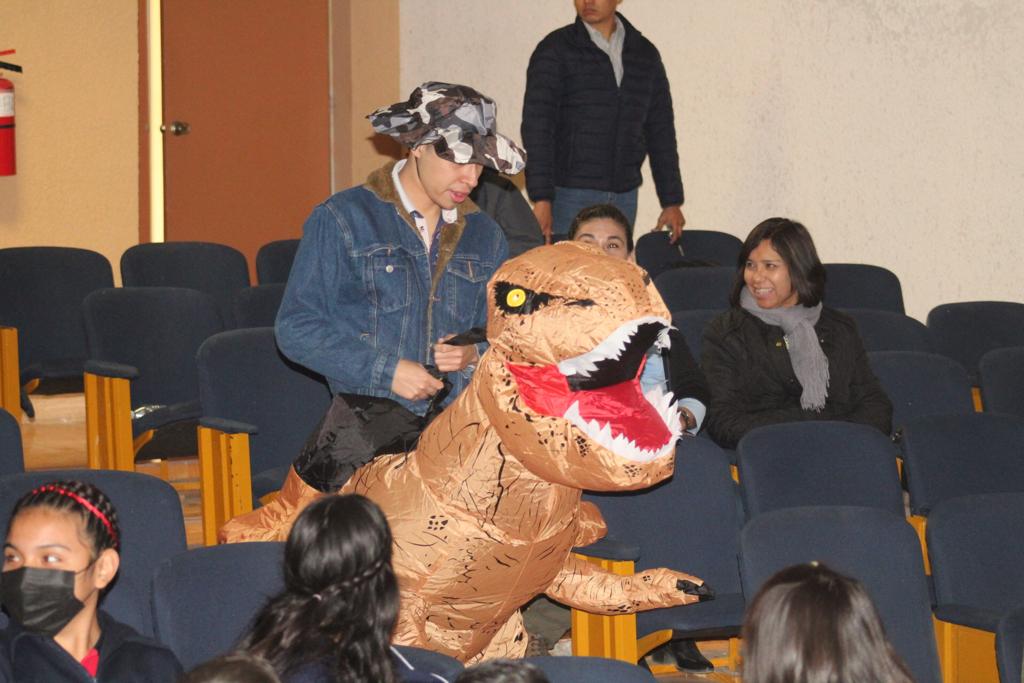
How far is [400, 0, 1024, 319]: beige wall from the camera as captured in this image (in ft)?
20.0

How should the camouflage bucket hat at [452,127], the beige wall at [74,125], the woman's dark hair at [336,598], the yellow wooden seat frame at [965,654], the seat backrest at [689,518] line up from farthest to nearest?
the beige wall at [74,125] → the seat backrest at [689,518] → the yellow wooden seat frame at [965,654] → the camouflage bucket hat at [452,127] → the woman's dark hair at [336,598]

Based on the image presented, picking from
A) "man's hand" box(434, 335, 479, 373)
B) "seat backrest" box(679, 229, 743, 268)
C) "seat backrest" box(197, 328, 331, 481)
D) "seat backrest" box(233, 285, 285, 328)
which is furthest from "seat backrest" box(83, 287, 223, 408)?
"man's hand" box(434, 335, 479, 373)

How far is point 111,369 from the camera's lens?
4.65 metres

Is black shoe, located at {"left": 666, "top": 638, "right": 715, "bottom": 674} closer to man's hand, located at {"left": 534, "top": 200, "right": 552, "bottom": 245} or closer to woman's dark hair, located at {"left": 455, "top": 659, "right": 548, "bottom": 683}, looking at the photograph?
man's hand, located at {"left": 534, "top": 200, "right": 552, "bottom": 245}

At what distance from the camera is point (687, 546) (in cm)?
373

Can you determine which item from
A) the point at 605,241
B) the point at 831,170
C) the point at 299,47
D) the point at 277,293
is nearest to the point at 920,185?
the point at 831,170

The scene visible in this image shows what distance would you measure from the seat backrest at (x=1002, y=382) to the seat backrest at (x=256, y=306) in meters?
2.46

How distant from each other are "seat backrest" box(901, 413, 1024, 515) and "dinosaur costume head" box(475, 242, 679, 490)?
1859 mm

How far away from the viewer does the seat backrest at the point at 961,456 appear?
3.99 metres

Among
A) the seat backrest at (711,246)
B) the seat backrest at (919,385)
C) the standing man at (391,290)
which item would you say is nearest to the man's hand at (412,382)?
the standing man at (391,290)

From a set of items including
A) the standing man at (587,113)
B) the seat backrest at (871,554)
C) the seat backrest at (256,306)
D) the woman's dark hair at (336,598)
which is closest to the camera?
the woman's dark hair at (336,598)

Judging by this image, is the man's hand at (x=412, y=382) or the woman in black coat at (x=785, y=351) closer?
the man's hand at (x=412, y=382)

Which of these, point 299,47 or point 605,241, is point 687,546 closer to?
point 605,241

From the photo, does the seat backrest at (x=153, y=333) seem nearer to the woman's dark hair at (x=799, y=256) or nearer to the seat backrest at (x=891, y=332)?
the woman's dark hair at (x=799, y=256)
